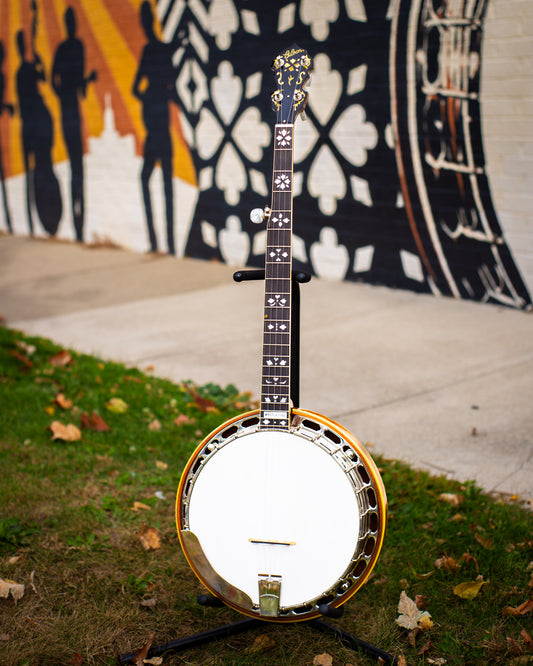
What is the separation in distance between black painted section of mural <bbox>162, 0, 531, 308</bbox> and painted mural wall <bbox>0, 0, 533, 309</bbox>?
1 centimetres

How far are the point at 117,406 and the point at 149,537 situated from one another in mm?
1443

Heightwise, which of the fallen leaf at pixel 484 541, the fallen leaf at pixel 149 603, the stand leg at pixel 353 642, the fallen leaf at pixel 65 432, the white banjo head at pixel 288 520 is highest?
the white banjo head at pixel 288 520

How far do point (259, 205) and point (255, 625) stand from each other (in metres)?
6.20

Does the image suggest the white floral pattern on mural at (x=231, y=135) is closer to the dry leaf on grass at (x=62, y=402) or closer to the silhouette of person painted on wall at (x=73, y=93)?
the silhouette of person painted on wall at (x=73, y=93)

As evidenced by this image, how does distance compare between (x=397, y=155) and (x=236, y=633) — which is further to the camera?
(x=397, y=155)

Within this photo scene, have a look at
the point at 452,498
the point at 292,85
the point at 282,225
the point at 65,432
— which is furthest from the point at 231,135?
the point at 282,225

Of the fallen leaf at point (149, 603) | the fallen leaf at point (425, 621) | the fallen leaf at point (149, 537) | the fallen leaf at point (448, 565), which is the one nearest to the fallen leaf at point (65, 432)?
the fallen leaf at point (149, 537)

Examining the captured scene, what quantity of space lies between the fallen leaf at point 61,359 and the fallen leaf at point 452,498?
9.91 feet

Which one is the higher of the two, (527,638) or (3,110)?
(3,110)

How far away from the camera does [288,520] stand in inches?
87.9

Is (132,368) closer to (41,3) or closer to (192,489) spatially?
(192,489)

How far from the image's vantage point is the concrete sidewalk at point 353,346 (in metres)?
3.99

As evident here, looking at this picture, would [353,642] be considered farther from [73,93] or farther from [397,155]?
[73,93]

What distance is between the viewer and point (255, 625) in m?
2.52
